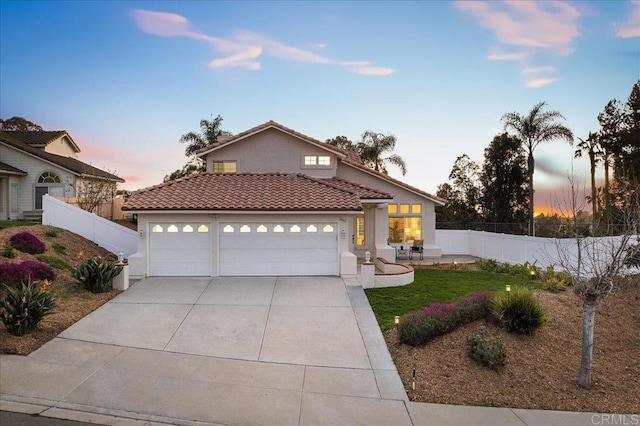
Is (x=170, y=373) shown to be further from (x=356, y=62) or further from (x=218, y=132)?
(x=218, y=132)

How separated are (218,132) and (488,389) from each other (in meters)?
30.2

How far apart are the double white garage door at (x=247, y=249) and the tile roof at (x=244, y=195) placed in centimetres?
75

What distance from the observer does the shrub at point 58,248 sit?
14.1 metres

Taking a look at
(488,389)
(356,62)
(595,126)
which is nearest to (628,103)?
(595,126)

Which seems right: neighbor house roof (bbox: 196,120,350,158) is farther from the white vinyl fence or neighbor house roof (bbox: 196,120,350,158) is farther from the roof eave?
the white vinyl fence

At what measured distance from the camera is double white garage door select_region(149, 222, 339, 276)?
13.5m

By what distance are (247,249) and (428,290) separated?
6.75 metres

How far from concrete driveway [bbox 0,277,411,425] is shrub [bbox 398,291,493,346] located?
0.71 m

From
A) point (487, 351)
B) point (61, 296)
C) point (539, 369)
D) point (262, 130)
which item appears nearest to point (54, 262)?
point (61, 296)

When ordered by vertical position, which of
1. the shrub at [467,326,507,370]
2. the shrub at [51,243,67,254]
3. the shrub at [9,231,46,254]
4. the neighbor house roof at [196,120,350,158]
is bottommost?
the shrub at [467,326,507,370]

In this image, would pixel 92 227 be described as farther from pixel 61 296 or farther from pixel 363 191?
pixel 363 191

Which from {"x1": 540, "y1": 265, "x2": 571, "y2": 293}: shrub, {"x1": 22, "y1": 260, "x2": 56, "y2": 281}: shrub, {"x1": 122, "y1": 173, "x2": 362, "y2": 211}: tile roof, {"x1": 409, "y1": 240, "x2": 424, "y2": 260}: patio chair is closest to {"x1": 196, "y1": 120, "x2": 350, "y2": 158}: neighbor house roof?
{"x1": 122, "y1": 173, "x2": 362, "y2": 211}: tile roof

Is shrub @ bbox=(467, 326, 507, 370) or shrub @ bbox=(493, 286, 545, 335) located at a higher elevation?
shrub @ bbox=(493, 286, 545, 335)

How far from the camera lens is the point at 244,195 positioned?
1466 centimetres
